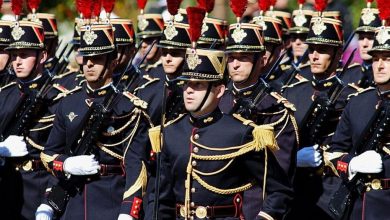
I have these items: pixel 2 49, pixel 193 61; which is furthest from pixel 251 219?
pixel 2 49

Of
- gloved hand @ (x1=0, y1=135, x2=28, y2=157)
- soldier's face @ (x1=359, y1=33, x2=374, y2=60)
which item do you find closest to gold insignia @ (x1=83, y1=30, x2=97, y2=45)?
gloved hand @ (x1=0, y1=135, x2=28, y2=157)

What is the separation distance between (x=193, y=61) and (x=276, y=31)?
385 cm

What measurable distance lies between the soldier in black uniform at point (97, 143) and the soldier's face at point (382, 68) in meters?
2.09

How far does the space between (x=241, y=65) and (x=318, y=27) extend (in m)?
1.64

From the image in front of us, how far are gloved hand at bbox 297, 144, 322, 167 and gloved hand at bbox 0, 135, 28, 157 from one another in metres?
2.71

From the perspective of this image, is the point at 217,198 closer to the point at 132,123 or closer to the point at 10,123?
the point at 132,123

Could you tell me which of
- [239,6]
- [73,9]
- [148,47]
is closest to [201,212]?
[239,6]

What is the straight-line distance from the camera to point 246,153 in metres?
11.0

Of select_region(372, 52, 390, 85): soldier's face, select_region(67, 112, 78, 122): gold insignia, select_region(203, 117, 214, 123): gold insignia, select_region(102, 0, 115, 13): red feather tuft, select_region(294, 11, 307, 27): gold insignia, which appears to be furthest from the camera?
select_region(294, 11, 307, 27): gold insignia

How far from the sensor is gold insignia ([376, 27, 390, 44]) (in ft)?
40.1

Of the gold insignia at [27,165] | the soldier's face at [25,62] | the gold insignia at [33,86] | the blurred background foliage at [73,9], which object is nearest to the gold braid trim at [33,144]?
the gold insignia at [27,165]

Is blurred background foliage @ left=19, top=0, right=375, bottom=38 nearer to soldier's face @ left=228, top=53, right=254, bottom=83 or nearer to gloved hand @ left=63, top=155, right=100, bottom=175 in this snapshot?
soldier's face @ left=228, top=53, right=254, bottom=83

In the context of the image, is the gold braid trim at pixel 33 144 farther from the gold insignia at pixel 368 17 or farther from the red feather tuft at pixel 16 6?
the gold insignia at pixel 368 17

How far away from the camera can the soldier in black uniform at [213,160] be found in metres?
11.0
